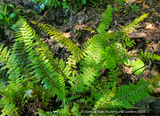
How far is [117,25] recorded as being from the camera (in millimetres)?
2678

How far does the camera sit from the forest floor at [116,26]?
187 cm

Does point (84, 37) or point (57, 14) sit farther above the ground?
point (57, 14)

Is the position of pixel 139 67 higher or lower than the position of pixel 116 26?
lower

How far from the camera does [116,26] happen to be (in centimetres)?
267

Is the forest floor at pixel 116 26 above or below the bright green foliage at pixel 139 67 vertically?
above

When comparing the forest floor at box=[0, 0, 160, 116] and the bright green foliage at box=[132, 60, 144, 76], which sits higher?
the forest floor at box=[0, 0, 160, 116]

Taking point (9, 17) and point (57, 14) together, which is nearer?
point (9, 17)

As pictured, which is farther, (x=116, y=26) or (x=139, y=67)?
(x=116, y=26)

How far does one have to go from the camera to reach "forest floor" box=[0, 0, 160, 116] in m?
1.87

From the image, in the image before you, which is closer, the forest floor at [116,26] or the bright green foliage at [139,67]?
the bright green foliage at [139,67]

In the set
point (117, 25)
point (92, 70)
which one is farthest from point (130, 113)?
point (117, 25)

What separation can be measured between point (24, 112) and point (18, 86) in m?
0.39

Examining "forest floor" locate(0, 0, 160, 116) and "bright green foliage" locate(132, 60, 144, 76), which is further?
"forest floor" locate(0, 0, 160, 116)

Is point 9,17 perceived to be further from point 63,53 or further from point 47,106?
point 47,106
